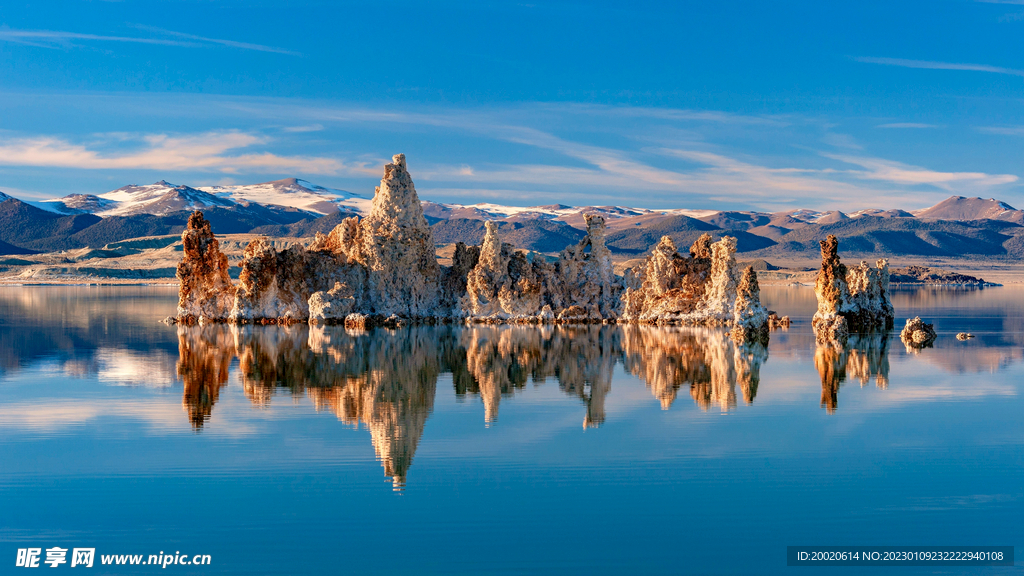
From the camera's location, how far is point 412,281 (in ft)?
170

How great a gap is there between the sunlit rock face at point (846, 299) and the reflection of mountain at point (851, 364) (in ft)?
3.66

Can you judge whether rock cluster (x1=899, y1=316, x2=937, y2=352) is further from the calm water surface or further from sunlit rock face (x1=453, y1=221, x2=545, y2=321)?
sunlit rock face (x1=453, y1=221, x2=545, y2=321)

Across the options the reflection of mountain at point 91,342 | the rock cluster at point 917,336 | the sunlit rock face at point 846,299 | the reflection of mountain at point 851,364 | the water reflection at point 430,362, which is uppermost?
the sunlit rock face at point 846,299

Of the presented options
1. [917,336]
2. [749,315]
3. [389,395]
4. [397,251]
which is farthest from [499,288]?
[389,395]

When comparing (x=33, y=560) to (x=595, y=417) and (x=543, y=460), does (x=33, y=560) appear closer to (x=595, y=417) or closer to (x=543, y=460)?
(x=543, y=460)

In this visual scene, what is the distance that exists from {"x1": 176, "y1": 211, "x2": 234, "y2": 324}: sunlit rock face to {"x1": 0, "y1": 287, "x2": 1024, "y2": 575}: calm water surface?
56.9 feet

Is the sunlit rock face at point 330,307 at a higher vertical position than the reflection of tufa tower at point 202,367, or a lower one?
higher

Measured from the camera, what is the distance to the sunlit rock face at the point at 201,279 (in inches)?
1922

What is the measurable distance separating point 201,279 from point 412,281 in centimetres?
1128

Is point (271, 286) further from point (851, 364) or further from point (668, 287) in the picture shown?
point (851, 364)

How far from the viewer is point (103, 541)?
11.4 meters

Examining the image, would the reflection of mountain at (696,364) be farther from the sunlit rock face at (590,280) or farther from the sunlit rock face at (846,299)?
the sunlit rock face at (590,280)

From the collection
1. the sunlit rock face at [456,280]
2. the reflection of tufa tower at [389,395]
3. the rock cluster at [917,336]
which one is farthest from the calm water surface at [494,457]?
the sunlit rock face at [456,280]

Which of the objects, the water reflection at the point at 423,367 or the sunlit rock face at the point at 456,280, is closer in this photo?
the water reflection at the point at 423,367
